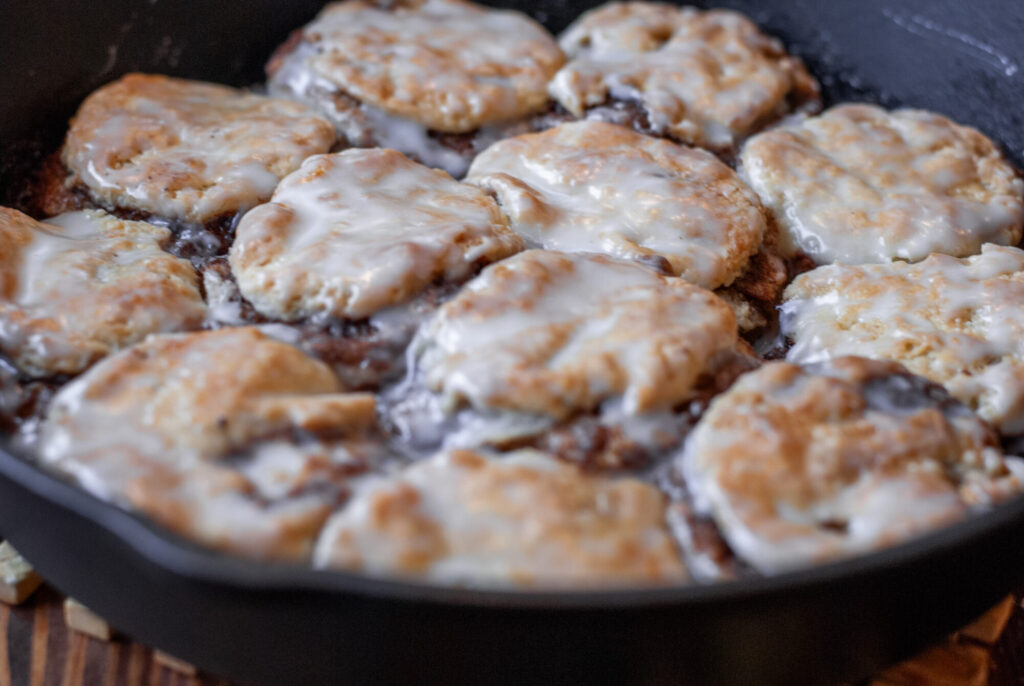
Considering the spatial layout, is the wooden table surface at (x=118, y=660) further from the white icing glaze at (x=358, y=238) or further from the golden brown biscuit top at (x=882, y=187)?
the golden brown biscuit top at (x=882, y=187)

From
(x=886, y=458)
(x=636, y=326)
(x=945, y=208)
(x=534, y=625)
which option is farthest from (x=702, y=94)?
(x=534, y=625)

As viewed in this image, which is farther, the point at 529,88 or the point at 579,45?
the point at 579,45

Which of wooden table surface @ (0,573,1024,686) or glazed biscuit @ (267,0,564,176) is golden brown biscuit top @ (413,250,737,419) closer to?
wooden table surface @ (0,573,1024,686)

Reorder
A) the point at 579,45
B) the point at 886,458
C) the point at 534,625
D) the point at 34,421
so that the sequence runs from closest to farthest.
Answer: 1. the point at 534,625
2. the point at 886,458
3. the point at 34,421
4. the point at 579,45

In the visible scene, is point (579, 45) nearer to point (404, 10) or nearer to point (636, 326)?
point (404, 10)

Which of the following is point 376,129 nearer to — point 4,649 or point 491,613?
point 4,649

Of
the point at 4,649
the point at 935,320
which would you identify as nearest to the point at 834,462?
the point at 935,320

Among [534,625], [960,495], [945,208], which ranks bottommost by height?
[534,625]
